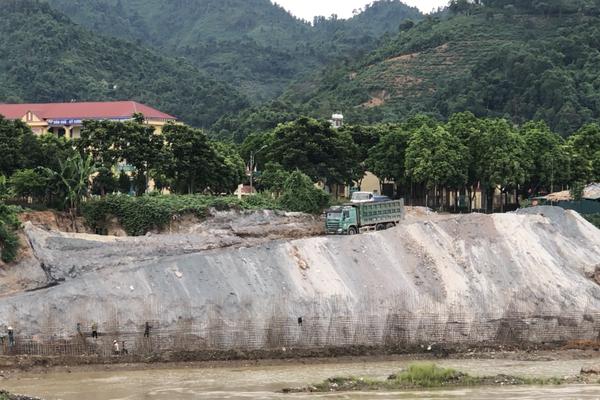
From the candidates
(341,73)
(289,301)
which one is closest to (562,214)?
(289,301)

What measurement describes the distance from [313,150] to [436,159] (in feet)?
28.1

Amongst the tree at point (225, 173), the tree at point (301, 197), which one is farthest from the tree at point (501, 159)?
the tree at point (225, 173)

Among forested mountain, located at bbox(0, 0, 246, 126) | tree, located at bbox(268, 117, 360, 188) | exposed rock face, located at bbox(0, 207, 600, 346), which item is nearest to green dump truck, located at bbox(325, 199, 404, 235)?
exposed rock face, located at bbox(0, 207, 600, 346)

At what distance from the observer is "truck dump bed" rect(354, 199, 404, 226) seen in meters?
59.9

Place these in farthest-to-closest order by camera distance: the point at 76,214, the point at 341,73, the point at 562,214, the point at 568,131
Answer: the point at 341,73 < the point at 568,131 < the point at 76,214 < the point at 562,214

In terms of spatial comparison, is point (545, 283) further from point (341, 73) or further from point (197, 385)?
point (341, 73)

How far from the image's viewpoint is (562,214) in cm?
5959

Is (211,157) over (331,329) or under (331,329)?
over

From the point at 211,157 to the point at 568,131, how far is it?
206ft

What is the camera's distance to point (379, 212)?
200ft

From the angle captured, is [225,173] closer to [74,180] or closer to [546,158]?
[74,180]

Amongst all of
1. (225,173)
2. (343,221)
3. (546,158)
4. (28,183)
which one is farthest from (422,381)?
(546,158)

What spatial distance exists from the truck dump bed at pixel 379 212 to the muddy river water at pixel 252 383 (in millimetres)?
14152

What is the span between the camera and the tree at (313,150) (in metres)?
80.8
